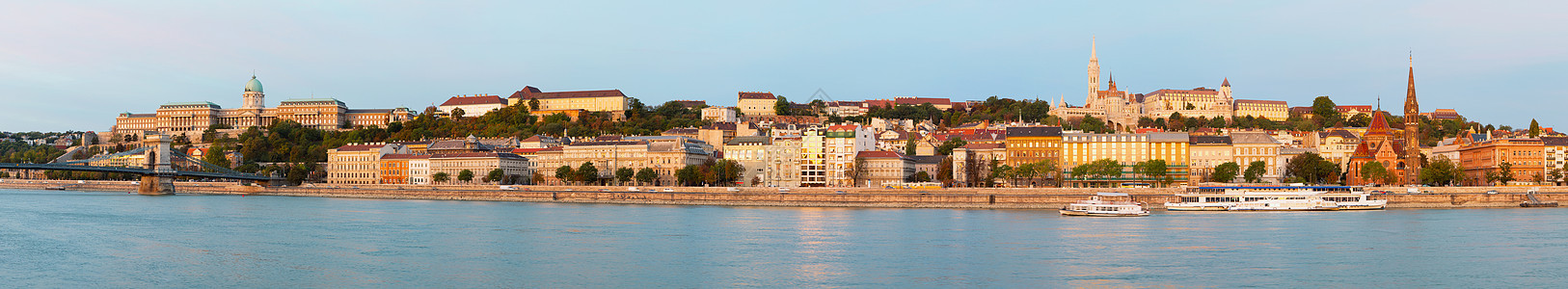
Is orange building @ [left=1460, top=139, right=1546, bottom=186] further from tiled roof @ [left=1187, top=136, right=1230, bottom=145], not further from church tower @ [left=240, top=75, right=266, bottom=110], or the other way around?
church tower @ [left=240, top=75, right=266, bottom=110]

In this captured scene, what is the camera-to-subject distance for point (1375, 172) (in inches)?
2178

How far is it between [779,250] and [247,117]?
9215 centimetres

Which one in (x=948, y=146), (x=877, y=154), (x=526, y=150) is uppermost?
(x=948, y=146)

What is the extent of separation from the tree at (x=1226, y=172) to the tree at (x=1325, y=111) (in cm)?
3933

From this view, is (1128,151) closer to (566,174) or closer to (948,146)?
(948,146)

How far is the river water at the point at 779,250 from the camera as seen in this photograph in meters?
21.7

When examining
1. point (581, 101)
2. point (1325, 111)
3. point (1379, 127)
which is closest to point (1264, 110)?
point (1325, 111)

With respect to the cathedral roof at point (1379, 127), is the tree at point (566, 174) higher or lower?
lower

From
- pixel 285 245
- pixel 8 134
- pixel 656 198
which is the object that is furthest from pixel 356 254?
pixel 8 134

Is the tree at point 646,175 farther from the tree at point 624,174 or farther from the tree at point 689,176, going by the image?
the tree at point 689,176

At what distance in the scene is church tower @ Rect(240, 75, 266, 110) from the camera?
4365 inches

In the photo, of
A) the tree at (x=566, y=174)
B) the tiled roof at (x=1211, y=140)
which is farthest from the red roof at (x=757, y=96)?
the tiled roof at (x=1211, y=140)

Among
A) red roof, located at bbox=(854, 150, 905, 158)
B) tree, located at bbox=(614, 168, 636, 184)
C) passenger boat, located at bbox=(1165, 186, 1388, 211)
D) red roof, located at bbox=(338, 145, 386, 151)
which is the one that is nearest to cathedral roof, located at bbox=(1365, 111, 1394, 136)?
passenger boat, located at bbox=(1165, 186, 1388, 211)

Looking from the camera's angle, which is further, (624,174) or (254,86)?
(254,86)
